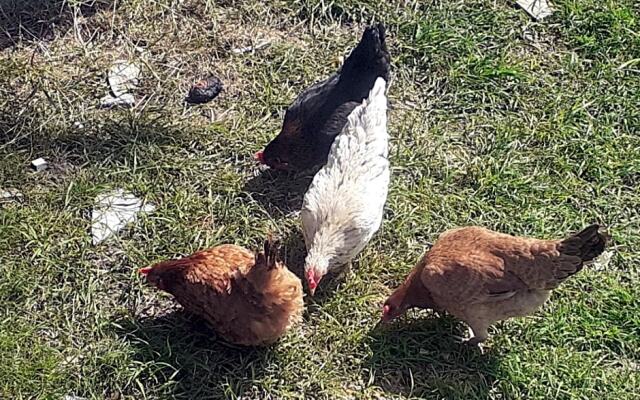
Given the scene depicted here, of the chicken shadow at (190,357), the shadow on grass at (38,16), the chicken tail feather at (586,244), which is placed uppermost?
the chicken tail feather at (586,244)

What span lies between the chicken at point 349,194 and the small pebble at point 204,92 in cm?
104

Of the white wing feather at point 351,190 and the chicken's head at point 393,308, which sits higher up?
the white wing feather at point 351,190

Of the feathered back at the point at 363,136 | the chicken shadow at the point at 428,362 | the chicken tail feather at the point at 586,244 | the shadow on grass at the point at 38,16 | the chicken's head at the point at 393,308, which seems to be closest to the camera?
the chicken tail feather at the point at 586,244

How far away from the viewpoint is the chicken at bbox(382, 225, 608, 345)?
3.55 metres

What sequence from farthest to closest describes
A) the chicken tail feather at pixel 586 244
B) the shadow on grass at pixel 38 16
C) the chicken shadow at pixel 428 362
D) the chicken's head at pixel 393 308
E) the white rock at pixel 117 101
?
the shadow on grass at pixel 38 16 < the white rock at pixel 117 101 < the chicken's head at pixel 393 308 < the chicken shadow at pixel 428 362 < the chicken tail feather at pixel 586 244

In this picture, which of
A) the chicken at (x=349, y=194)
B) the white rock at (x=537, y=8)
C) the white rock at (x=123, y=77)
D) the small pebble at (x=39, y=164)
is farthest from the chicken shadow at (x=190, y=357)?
the white rock at (x=537, y=8)

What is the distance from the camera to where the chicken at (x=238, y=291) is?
3.61 metres

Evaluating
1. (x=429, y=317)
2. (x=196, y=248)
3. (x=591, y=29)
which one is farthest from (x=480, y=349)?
(x=591, y=29)

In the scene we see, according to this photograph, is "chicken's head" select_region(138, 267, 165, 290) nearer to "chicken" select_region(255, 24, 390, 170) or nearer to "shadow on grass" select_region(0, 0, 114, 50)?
"chicken" select_region(255, 24, 390, 170)

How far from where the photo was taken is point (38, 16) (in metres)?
5.34

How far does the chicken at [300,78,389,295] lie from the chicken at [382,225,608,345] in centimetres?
34

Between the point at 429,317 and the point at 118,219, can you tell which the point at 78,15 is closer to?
the point at 118,219

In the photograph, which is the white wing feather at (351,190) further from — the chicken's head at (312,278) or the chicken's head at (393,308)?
the chicken's head at (393,308)

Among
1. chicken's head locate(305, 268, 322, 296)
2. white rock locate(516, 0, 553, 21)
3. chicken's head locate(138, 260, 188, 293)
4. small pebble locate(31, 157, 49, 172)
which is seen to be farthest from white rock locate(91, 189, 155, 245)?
white rock locate(516, 0, 553, 21)
